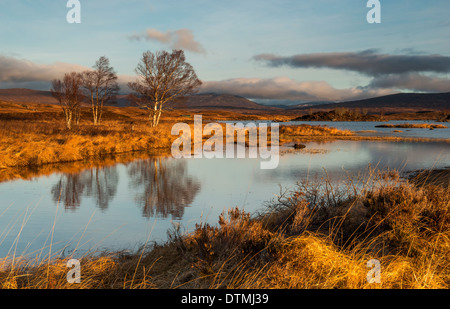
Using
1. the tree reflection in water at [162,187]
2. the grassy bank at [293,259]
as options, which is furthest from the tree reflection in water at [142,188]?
the grassy bank at [293,259]

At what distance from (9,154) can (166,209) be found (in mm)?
11032

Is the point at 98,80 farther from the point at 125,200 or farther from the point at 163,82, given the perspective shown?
the point at 125,200

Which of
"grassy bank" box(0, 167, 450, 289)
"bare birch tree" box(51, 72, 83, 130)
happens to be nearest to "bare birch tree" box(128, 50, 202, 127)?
"bare birch tree" box(51, 72, 83, 130)

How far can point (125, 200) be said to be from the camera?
10.5 meters

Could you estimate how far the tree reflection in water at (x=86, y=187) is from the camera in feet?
33.8

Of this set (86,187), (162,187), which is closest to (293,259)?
(162,187)

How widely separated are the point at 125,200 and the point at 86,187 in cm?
252

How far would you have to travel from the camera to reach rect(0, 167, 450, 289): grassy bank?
4071 mm

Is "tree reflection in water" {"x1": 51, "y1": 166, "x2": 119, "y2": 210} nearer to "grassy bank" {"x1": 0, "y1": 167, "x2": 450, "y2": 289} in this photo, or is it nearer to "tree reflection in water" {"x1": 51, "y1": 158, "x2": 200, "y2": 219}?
"tree reflection in water" {"x1": 51, "y1": 158, "x2": 200, "y2": 219}

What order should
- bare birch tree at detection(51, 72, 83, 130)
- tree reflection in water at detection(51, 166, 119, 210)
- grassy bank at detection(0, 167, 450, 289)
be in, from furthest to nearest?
bare birch tree at detection(51, 72, 83, 130) → tree reflection in water at detection(51, 166, 119, 210) → grassy bank at detection(0, 167, 450, 289)

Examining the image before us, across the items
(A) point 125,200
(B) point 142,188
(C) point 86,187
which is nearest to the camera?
(A) point 125,200

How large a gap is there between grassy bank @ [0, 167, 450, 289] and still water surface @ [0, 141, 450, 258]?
129cm
